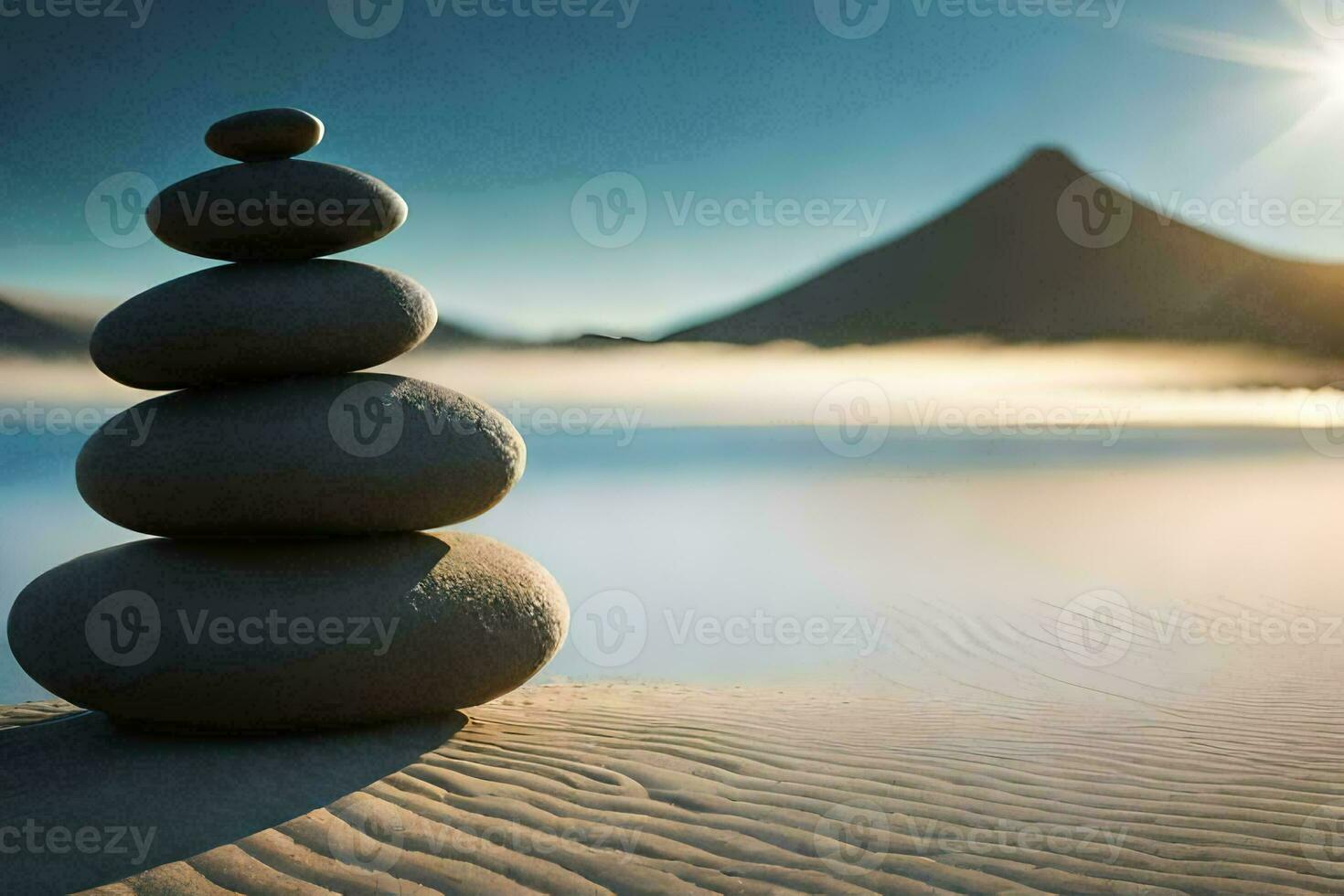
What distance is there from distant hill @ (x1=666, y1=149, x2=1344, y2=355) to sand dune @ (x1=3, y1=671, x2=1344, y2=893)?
322ft

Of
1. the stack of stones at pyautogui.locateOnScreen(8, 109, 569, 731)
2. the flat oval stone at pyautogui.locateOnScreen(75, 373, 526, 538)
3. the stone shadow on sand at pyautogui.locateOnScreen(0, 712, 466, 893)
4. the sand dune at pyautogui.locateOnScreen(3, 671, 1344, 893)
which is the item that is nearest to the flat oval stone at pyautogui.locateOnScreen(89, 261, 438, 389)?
the stack of stones at pyautogui.locateOnScreen(8, 109, 569, 731)

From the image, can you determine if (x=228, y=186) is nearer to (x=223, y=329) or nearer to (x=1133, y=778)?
(x=223, y=329)

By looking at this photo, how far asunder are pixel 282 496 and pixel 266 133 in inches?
102

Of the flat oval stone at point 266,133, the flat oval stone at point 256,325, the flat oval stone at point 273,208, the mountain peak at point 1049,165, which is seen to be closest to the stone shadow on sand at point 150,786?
the flat oval stone at point 256,325

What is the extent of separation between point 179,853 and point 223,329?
11.0 feet

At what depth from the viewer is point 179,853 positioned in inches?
184

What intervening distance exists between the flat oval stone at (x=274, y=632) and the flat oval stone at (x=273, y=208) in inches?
83.2

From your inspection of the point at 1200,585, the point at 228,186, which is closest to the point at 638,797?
the point at 228,186

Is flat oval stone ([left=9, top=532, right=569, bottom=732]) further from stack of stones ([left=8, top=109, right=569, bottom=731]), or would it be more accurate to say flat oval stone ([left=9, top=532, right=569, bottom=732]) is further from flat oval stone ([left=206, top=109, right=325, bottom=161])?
flat oval stone ([left=206, top=109, right=325, bottom=161])

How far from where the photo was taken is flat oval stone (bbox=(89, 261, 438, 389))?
653 centimetres

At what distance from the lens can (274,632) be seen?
19.8ft

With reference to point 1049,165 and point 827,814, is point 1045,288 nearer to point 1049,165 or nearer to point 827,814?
point 1049,165

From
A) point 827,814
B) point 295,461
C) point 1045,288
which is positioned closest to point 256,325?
point 295,461

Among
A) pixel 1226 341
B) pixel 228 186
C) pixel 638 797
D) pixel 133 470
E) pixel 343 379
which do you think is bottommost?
pixel 638 797
